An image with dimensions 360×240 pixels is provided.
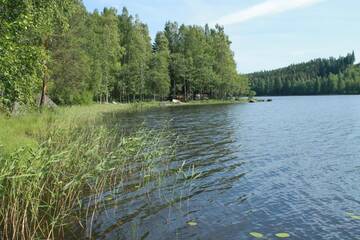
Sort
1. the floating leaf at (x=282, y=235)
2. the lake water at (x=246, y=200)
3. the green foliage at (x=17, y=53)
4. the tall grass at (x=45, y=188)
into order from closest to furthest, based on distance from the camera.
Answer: the tall grass at (x=45, y=188) < the floating leaf at (x=282, y=235) < the lake water at (x=246, y=200) < the green foliage at (x=17, y=53)

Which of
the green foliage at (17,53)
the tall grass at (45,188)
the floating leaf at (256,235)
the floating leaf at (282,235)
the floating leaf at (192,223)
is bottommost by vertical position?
the floating leaf at (282,235)

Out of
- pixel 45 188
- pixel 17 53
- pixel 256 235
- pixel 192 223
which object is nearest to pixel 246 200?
pixel 192 223

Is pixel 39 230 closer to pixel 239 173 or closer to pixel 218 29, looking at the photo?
pixel 239 173

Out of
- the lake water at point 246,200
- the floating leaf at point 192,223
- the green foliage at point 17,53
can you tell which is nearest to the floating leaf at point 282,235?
the lake water at point 246,200

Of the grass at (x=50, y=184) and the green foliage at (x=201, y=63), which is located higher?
the green foliage at (x=201, y=63)

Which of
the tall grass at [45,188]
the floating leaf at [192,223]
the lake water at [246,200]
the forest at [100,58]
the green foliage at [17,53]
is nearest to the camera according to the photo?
the tall grass at [45,188]

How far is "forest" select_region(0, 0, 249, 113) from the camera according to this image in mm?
14883

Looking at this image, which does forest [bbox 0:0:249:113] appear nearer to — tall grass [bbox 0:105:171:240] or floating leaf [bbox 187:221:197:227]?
tall grass [bbox 0:105:171:240]

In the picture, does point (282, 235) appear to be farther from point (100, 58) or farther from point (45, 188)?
point (100, 58)

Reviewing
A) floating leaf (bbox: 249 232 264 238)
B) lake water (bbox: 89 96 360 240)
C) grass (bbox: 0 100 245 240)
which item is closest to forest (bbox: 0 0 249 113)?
grass (bbox: 0 100 245 240)

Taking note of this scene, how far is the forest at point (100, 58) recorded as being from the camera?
48.8ft

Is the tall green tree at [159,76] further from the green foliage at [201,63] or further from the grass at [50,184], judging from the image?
the grass at [50,184]

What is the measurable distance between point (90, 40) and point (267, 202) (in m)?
51.5

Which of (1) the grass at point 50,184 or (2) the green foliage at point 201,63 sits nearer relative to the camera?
(1) the grass at point 50,184
